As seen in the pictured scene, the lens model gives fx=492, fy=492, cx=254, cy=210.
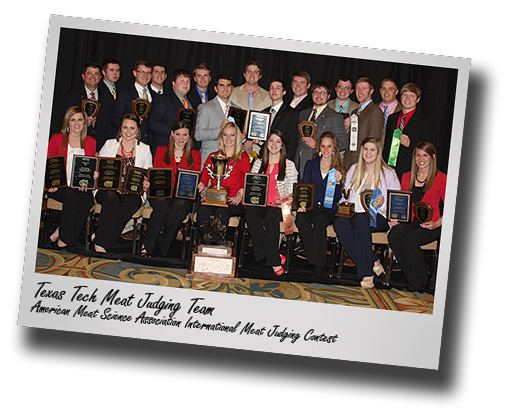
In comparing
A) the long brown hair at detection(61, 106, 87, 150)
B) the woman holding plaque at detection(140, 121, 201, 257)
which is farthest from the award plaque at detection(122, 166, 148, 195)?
the long brown hair at detection(61, 106, 87, 150)

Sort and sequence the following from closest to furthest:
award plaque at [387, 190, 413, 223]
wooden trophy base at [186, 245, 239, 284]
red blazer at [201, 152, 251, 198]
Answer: wooden trophy base at [186, 245, 239, 284] < award plaque at [387, 190, 413, 223] < red blazer at [201, 152, 251, 198]

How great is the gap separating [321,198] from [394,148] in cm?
88

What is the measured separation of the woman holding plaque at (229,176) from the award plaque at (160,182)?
0.31 m

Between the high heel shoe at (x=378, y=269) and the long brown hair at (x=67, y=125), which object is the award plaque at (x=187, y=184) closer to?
the long brown hair at (x=67, y=125)

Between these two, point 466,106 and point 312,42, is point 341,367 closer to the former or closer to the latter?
point 466,106

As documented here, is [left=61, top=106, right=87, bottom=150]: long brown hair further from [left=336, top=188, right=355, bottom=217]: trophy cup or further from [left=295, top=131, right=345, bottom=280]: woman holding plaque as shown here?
[left=336, top=188, right=355, bottom=217]: trophy cup

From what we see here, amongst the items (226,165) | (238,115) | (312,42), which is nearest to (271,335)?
(226,165)

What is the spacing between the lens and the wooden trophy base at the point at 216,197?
488 centimetres

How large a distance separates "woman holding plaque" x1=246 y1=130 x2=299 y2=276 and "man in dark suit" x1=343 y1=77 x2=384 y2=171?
2.02 ft

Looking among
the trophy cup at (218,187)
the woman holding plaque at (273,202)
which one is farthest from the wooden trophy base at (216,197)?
the woman holding plaque at (273,202)

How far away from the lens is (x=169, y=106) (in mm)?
5070

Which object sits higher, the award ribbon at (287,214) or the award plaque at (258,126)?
the award plaque at (258,126)

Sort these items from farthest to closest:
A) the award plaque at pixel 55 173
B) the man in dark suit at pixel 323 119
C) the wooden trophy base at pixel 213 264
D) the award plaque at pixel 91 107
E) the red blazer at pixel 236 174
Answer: the red blazer at pixel 236 174
the man in dark suit at pixel 323 119
the award plaque at pixel 91 107
the award plaque at pixel 55 173
the wooden trophy base at pixel 213 264

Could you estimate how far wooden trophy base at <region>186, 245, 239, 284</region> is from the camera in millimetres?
4480
